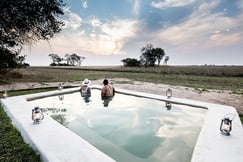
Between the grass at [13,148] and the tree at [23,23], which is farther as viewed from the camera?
the tree at [23,23]

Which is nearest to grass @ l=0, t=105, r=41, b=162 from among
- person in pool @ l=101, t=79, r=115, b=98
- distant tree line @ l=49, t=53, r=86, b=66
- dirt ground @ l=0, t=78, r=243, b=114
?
person in pool @ l=101, t=79, r=115, b=98

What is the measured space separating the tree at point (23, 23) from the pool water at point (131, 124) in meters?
3.26

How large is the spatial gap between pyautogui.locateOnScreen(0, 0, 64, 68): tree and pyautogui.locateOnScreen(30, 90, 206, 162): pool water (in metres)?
3.26

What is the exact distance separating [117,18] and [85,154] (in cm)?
1581

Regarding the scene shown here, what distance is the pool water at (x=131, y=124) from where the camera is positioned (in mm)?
2838

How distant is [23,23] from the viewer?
23.7 feet

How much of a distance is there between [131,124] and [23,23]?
6778mm

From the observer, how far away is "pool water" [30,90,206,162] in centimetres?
284

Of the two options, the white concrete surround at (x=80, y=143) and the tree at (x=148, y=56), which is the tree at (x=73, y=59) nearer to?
the tree at (x=148, y=56)

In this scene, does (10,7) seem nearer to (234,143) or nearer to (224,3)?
(234,143)

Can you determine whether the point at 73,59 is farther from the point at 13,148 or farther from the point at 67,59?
the point at 13,148

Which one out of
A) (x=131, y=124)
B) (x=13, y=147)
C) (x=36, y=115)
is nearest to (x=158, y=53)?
(x=131, y=124)

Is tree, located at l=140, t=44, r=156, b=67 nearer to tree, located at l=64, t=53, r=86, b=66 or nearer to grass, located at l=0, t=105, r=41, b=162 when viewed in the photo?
tree, located at l=64, t=53, r=86, b=66

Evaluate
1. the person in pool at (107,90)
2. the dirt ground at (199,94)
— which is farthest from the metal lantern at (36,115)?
the dirt ground at (199,94)
